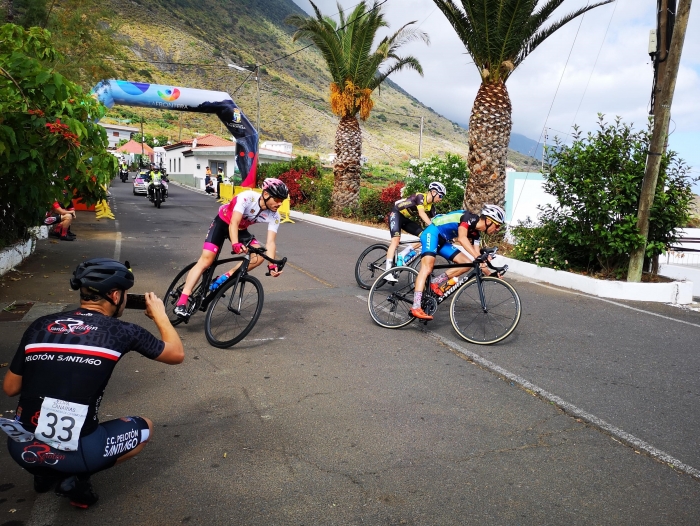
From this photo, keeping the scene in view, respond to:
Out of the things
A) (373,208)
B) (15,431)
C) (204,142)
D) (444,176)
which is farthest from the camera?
(204,142)

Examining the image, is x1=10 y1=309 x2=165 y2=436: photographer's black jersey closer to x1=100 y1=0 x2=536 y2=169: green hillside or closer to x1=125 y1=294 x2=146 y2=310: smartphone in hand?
x1=125 y1=294 x2=146 y2=310: smartphone in hand

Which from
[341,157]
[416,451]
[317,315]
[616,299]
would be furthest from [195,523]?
[341,157]

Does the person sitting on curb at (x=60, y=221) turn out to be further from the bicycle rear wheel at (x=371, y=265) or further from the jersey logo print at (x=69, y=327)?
the jersey logo print at (x=69, y=327)

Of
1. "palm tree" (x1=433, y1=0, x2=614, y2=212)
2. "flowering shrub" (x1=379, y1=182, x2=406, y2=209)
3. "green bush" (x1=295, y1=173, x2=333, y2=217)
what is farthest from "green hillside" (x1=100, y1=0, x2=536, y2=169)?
"palm tree" (x1=433, y1=0, x2=614, y2=212)

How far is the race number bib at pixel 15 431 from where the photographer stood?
2779 mm

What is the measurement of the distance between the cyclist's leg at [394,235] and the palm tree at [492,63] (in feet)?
19.0

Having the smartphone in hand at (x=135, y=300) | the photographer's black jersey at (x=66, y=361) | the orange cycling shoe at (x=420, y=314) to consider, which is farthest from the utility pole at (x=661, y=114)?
the photographer's black jersey at (x=66, y=361)

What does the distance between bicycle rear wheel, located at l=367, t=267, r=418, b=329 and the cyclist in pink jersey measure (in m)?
1.61

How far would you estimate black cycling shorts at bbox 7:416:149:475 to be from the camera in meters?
2.85

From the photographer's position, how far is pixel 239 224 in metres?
6.86

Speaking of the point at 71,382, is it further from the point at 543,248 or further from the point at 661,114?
the point at 543,248

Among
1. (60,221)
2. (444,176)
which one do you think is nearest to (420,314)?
(60,221)

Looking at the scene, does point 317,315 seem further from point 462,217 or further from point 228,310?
point 462,217

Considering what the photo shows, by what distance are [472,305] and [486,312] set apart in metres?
0.19
